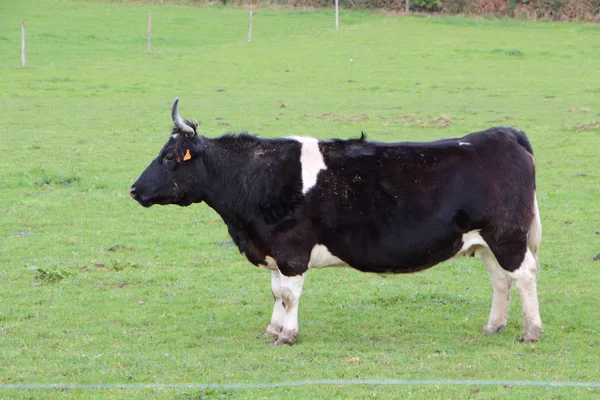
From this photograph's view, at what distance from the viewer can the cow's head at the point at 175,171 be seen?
31.2ft

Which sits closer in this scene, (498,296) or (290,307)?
(290,307)

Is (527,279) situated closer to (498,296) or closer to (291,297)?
(498,296)

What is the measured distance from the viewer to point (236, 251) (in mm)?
→ 13086

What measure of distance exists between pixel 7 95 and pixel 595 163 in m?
18.3

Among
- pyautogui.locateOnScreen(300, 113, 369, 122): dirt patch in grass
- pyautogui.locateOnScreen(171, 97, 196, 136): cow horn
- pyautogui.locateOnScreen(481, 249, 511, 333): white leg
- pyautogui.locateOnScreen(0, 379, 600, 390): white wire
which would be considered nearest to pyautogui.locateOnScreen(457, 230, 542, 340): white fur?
pyautogui.locateOnScreen(481, 249, 511, 333): white leg

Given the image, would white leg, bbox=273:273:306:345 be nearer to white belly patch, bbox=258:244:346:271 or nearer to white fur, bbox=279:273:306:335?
white fur, bbox=279:273:306:335

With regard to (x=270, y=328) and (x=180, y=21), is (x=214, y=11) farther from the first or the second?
(x=270, y=328)

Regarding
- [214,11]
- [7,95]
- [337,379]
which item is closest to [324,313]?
[337,379]

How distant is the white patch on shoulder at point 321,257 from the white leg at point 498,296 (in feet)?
4.97

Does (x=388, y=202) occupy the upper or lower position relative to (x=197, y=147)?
lower

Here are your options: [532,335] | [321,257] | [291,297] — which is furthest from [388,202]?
[532,335]

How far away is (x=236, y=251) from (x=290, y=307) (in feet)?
13.1

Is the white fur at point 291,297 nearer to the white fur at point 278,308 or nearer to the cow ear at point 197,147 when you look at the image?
the white fur at point 278,308

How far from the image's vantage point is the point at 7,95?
29.0 m
